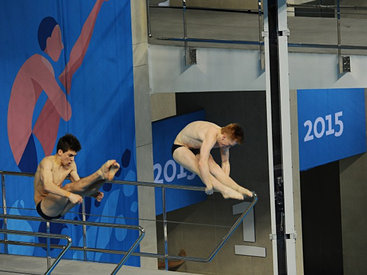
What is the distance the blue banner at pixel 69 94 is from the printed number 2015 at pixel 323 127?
2.55m

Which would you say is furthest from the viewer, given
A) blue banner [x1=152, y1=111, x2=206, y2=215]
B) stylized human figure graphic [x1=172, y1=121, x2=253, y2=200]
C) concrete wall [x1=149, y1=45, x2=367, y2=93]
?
blue banner [x1=152, y1=111, x2=206, y2=215]

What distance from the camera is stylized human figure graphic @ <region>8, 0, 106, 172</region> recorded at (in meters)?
5.51

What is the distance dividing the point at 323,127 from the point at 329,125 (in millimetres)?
137

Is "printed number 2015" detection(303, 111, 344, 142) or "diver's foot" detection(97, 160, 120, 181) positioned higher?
"printed number 2015" detection(303, 111, 344, 142)

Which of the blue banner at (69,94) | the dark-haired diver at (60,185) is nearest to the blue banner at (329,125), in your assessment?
the blue banner at (69,94)

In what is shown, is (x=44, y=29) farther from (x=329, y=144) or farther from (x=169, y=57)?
(x=329, y=144)

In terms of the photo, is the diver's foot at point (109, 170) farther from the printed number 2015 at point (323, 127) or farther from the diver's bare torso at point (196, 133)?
the printed number 2015 at point (323, 127)

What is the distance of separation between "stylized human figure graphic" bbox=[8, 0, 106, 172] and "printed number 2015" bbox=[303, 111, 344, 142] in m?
3.25

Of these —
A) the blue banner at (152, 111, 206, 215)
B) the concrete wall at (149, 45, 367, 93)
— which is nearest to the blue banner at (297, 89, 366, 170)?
the blue banner at (152, 111, 206, 215)

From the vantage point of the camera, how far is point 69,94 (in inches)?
229

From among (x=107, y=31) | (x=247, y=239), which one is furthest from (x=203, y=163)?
(x=247, y=239)

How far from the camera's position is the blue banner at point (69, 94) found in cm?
545

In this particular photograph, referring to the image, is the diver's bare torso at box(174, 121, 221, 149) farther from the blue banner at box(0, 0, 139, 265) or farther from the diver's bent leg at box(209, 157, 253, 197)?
the blue banner at box(0, 0, 139, 265)

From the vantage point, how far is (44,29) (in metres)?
5.59
